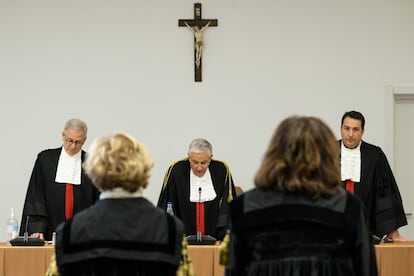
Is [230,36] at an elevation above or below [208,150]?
above

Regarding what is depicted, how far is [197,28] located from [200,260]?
338 centimetres

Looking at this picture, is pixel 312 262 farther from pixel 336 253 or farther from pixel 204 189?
pixel 204 189

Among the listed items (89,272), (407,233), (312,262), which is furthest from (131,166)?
(407,233)

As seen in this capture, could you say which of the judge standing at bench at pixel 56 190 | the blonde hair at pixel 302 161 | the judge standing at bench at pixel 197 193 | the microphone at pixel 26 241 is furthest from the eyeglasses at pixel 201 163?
the blonde hair at pixel 302 161

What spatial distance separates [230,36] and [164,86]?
856 millimetres

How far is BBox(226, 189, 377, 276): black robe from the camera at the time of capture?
3562 mm

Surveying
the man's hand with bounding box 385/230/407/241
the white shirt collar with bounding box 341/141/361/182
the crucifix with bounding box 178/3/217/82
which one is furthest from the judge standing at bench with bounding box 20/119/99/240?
the man's hand with bounding box 385/230/407/241

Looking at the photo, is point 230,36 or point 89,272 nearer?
point 89,272

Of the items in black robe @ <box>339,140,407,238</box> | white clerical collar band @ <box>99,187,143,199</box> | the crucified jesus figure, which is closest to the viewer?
white clerical collar band @ <box>99,187,143,199</box>

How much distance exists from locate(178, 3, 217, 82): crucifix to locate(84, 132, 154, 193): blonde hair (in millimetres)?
5303

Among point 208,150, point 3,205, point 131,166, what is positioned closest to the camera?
point 131,166

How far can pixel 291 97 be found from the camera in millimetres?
8891

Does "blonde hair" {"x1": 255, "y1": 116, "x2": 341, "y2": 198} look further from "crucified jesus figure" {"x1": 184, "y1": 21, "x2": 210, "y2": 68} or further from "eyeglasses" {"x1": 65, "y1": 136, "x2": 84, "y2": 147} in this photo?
"crucified jesus figure" {"x1": 184, "y1": 21, "x2": 210, "y2": 68}

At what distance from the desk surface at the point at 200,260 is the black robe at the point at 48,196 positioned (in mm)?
1016
